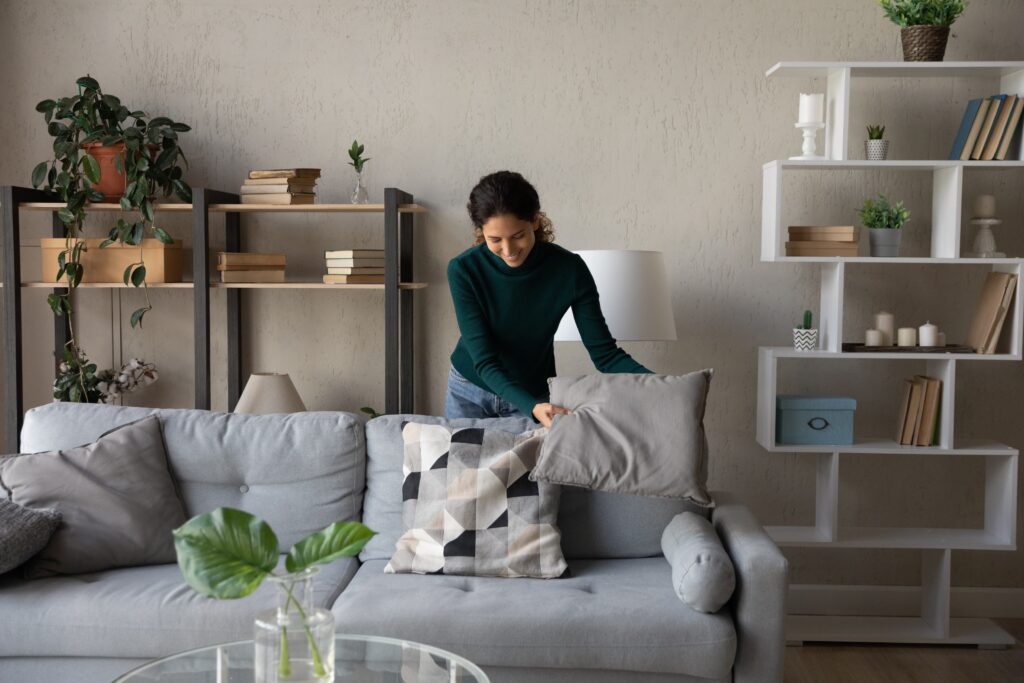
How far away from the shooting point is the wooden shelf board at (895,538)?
134 inches

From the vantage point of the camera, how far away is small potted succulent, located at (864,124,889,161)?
3.42 m

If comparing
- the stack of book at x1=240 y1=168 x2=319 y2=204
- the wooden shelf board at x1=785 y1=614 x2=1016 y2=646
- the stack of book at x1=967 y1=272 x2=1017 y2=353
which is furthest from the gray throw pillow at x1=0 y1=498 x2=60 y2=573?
the stack of book at x1=967 y1=272 x2=1017 y2=353

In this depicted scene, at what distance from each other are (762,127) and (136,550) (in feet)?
8.22

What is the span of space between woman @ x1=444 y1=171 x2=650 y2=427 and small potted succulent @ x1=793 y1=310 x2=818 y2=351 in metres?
0.77

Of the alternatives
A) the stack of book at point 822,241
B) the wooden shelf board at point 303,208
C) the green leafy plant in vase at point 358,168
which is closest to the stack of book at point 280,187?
the wooden shelf board at point 303,208

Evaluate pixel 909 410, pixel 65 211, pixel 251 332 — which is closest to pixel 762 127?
pixel 909 410

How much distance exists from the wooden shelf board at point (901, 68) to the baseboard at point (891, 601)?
1.84 metres

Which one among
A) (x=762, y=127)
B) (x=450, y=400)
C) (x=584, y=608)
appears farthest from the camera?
(x=762, y=127)

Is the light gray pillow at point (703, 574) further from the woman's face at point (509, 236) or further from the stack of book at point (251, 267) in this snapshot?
the stack of book at point (251, 267)

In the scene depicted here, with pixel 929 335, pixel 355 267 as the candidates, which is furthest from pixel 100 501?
pixel 929 335

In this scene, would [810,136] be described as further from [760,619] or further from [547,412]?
[760,619]

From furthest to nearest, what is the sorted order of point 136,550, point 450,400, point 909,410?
point 909,410, point 450,400, point 136,550

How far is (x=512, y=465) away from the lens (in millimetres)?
2695

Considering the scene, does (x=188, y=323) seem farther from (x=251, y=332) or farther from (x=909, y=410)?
(x=909, y=410)
